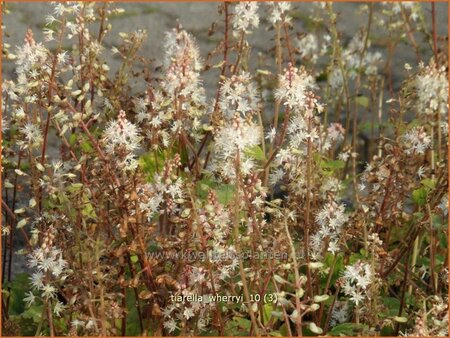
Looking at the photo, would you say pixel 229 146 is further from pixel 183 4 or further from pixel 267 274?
pixel 183 4

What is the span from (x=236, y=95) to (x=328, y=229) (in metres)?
0.49

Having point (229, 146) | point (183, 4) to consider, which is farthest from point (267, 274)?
point (183, 4)

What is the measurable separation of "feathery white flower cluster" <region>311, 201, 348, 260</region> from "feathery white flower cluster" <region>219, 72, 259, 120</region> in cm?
38

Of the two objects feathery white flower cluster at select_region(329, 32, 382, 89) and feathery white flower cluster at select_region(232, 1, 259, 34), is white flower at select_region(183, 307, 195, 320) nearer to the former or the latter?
feathery white flower cluster at select_region(232, 1, 259, 34)

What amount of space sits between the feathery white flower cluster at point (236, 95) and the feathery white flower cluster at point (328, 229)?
38cm

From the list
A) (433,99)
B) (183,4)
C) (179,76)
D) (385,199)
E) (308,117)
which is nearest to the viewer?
(308,117)

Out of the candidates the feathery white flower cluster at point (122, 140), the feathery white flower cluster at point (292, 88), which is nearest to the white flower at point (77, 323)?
the feathery white flower cluster at point (122, 140)

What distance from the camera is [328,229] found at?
281cm

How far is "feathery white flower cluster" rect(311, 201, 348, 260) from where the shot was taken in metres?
2.77

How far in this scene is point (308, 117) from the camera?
2.63 metres

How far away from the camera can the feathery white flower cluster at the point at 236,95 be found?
2.80 meters

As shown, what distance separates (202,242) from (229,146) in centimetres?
27

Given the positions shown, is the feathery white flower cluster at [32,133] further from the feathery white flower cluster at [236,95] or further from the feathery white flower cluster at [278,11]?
the feathery white flower cluster at [278,11]

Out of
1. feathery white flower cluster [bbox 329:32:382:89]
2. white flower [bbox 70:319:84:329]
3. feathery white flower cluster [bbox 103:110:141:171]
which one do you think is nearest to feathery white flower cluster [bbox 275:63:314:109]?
feathery white flower cluster [bbox 103:110:141:171]
